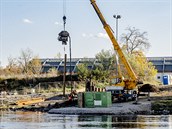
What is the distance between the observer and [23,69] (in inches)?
5453

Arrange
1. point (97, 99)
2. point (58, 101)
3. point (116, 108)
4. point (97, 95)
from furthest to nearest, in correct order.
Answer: point (58, 101) < point (97, 99) < point (97, 95) < point (116, 108)

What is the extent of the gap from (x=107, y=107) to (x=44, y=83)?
129 ft

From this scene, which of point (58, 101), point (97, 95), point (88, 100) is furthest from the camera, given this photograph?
point (58, 101)

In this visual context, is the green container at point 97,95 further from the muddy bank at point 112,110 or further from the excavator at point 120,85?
the excavator at point 120,85

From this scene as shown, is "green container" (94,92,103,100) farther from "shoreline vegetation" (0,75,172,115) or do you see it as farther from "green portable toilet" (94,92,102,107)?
"shoreline vegetation" (0,75,172,115)

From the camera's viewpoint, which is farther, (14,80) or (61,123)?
(14,80)

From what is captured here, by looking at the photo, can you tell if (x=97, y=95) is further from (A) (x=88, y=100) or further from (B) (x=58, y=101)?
(B) (x=58, y=101)

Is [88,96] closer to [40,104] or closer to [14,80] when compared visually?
[40,104]

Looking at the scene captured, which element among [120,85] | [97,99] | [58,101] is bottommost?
[58,101]

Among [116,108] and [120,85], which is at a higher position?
[120,85]

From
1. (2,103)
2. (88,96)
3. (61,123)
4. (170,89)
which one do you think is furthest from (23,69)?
(61,123)

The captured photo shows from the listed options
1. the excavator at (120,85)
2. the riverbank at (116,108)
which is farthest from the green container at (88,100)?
the excavator at (120,85)

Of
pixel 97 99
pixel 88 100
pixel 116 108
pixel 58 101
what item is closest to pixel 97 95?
pixel 97 99

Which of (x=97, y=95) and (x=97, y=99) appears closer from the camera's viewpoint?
(x=97, y=95)
